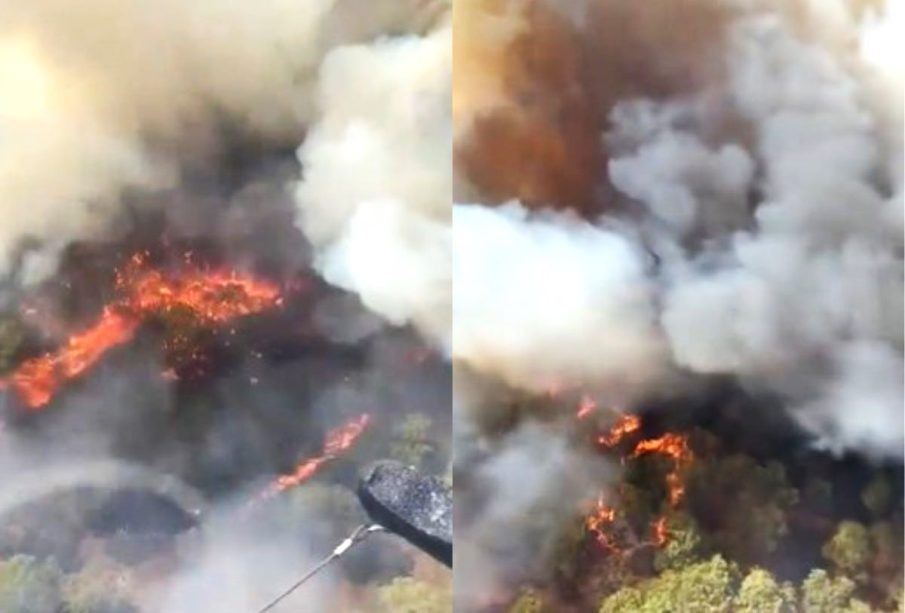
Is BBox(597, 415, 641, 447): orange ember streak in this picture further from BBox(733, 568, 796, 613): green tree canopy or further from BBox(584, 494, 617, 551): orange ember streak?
BBox(733, 568, 796, 613): green tree canopy

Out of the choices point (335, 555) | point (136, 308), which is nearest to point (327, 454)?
point (335, 555)

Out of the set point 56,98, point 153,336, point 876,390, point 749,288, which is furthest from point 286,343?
point 876,390

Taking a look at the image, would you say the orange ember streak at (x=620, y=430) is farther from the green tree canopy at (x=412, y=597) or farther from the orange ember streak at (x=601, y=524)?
the green tree canopy at (x=412, y=597)

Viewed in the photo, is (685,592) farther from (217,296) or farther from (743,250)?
(217,296)

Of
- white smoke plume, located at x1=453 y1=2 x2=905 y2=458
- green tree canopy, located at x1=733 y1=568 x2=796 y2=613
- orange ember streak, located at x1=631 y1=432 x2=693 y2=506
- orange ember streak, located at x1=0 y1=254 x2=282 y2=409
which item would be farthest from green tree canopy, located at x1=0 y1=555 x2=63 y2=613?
green tree canopy, located at x1=733 y1=568 x2=796 y2=613

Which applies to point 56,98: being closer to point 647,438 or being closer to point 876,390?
point 647,438

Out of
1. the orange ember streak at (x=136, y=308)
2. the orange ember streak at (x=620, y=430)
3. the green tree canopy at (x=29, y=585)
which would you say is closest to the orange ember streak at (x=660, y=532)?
the orange ember streak at (x=620, y=430)

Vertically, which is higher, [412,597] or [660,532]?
[660,532]
